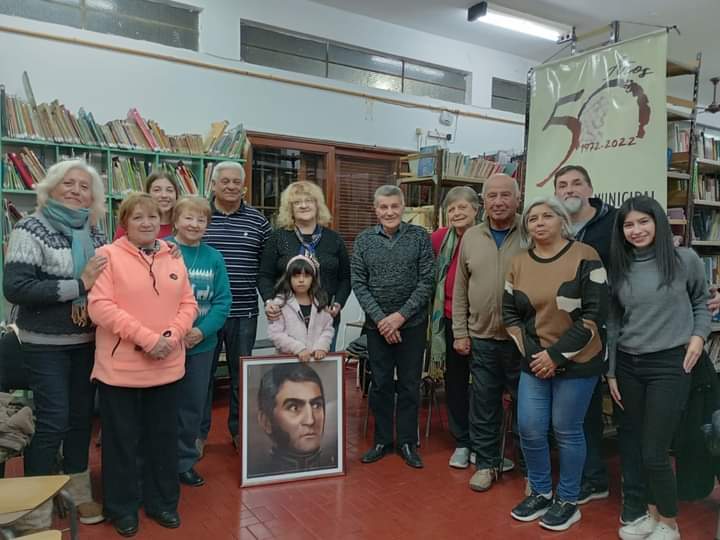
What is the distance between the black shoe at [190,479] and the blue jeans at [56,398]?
0.64m

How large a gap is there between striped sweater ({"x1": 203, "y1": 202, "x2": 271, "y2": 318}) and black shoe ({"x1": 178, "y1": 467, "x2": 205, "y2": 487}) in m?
0.86

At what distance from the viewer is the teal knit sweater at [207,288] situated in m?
2.68

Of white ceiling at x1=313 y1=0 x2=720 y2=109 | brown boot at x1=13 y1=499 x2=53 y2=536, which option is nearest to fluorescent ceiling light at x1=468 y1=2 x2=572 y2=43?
white ceiling at x1=313 y1=0 x2=720 y2=109

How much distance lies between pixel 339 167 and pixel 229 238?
10.1ft

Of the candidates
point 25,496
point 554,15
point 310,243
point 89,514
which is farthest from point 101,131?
point 554,15

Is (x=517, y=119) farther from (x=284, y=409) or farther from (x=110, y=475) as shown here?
(x=110, y=475)

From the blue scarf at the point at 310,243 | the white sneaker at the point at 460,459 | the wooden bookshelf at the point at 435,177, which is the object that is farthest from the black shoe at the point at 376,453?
the wooden bookshelf at the point at 435,177

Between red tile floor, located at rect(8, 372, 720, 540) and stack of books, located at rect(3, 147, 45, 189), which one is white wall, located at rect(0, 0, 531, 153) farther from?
red tile floor, located at rect(8, 372, 720, 540)

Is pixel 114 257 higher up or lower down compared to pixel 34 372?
higher up

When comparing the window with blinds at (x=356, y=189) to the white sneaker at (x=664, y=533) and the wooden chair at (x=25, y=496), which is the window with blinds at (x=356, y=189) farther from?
the wooden chair at (x=25, y=496)

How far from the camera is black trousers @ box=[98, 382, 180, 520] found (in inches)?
89.4

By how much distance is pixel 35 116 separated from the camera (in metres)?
3.99

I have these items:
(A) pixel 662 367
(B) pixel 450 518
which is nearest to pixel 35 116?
(B) pixel 450 518

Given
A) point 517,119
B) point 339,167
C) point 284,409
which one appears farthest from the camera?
point 517,119
